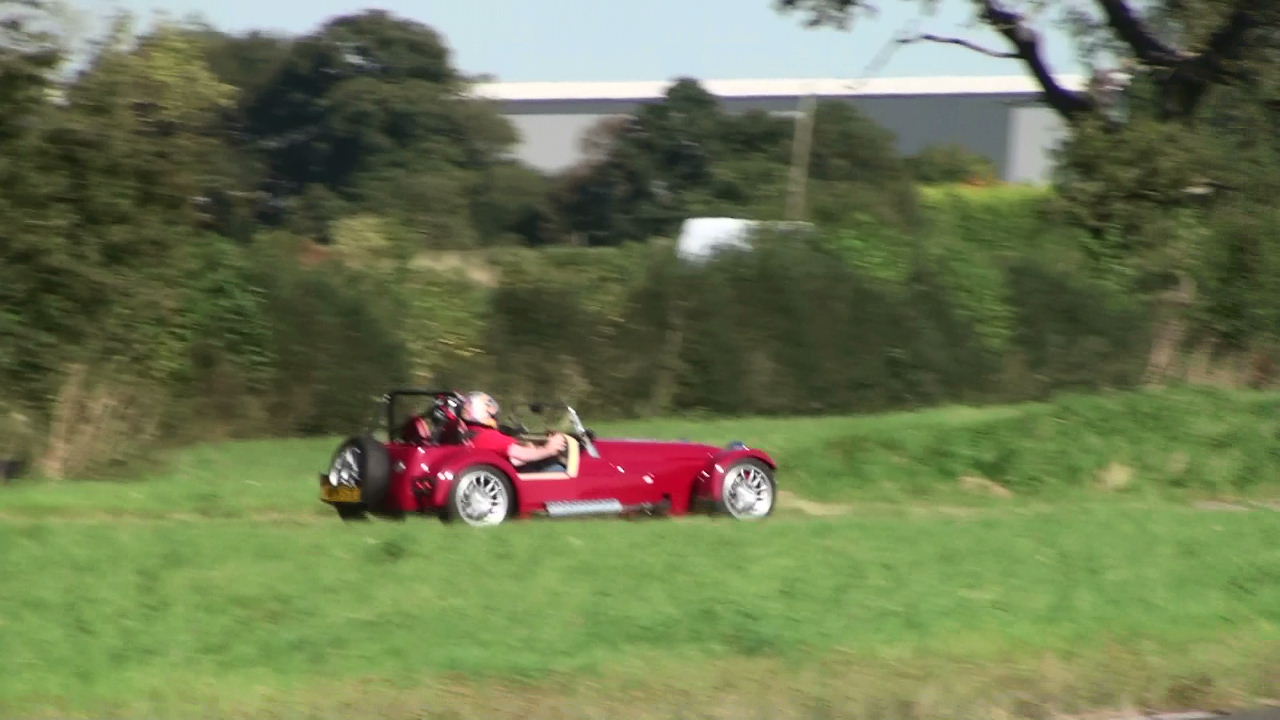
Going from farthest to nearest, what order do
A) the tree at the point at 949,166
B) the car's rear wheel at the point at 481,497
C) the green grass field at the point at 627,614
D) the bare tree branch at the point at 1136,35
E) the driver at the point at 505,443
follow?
1. the tree at the point at 949,166
2. the bare tree branch at the point at 1136,35
3. the driver at the point at 505,443
4. the car's rear wheel at the point at 481,497
5. the green grass field at the point at 627,614

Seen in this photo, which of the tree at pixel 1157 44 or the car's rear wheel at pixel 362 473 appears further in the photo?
the tree at pixel 1157 44

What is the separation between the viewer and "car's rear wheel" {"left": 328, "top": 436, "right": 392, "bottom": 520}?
44.1ft

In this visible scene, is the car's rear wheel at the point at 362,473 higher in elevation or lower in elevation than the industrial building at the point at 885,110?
lower

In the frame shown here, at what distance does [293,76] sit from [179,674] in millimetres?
51110

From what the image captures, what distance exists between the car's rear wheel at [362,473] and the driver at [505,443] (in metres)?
0.73

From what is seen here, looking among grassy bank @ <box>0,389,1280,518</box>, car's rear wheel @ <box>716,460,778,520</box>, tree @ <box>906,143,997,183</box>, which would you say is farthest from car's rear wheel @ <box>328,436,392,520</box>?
tree @ <box>906,143,997,183</box>

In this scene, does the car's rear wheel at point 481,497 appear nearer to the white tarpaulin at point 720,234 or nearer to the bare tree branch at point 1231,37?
the white tarpaulin at point 720,234

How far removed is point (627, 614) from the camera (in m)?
9.55

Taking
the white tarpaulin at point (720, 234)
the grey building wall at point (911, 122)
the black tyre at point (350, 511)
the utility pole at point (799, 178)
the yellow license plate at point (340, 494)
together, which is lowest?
the black tyre at point (350, 511)

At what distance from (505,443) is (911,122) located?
6251cm

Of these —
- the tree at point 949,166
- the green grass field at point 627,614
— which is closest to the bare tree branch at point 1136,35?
the green grass field at point 627,614

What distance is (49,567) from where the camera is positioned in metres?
9.88

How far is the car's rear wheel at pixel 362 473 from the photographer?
13.4 meters

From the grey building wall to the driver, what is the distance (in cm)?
5179
